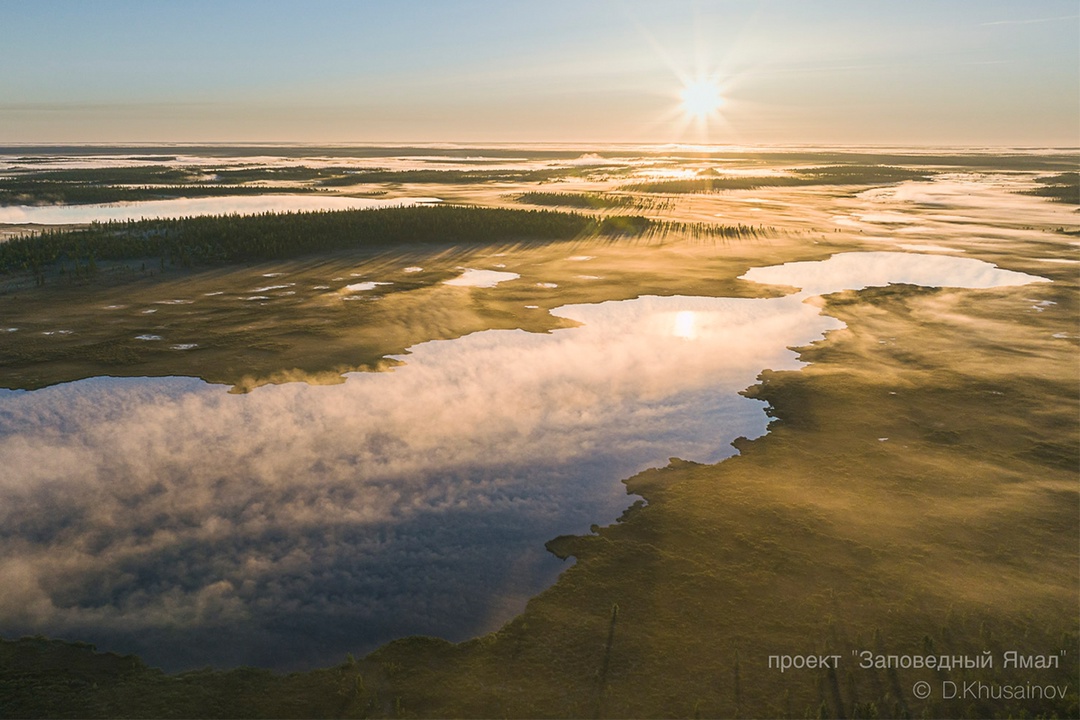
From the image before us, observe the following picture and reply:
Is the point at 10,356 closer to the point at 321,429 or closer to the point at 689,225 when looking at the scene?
the point at 321,429

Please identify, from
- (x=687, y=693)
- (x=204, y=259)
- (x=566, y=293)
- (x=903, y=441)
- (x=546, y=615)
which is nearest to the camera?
(x=687, y=693)

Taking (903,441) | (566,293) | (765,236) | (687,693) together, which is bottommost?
(687,693)

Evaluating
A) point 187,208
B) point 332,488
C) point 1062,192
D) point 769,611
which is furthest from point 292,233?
point 1062,192

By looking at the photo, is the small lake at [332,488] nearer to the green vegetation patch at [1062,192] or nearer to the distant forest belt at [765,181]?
the distant forest belt at [765,181]

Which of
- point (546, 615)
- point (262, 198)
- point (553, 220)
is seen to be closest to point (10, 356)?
point (546, 615)

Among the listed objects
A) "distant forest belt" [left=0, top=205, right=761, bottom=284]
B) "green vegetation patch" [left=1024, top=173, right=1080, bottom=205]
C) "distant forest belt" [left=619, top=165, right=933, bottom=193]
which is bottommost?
"distant forest belt" [left=0, top=205, right=761, bottom=284]

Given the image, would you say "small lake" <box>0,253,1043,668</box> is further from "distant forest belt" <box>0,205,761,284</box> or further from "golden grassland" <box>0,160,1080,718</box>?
"distant forest belt" <box>0,205,761,284</box>

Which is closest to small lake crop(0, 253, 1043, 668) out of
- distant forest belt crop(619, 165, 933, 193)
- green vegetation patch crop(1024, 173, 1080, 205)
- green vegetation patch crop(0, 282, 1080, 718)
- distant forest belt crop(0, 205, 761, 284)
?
green vegetation patch crop(0, 282, 1080, 718)
